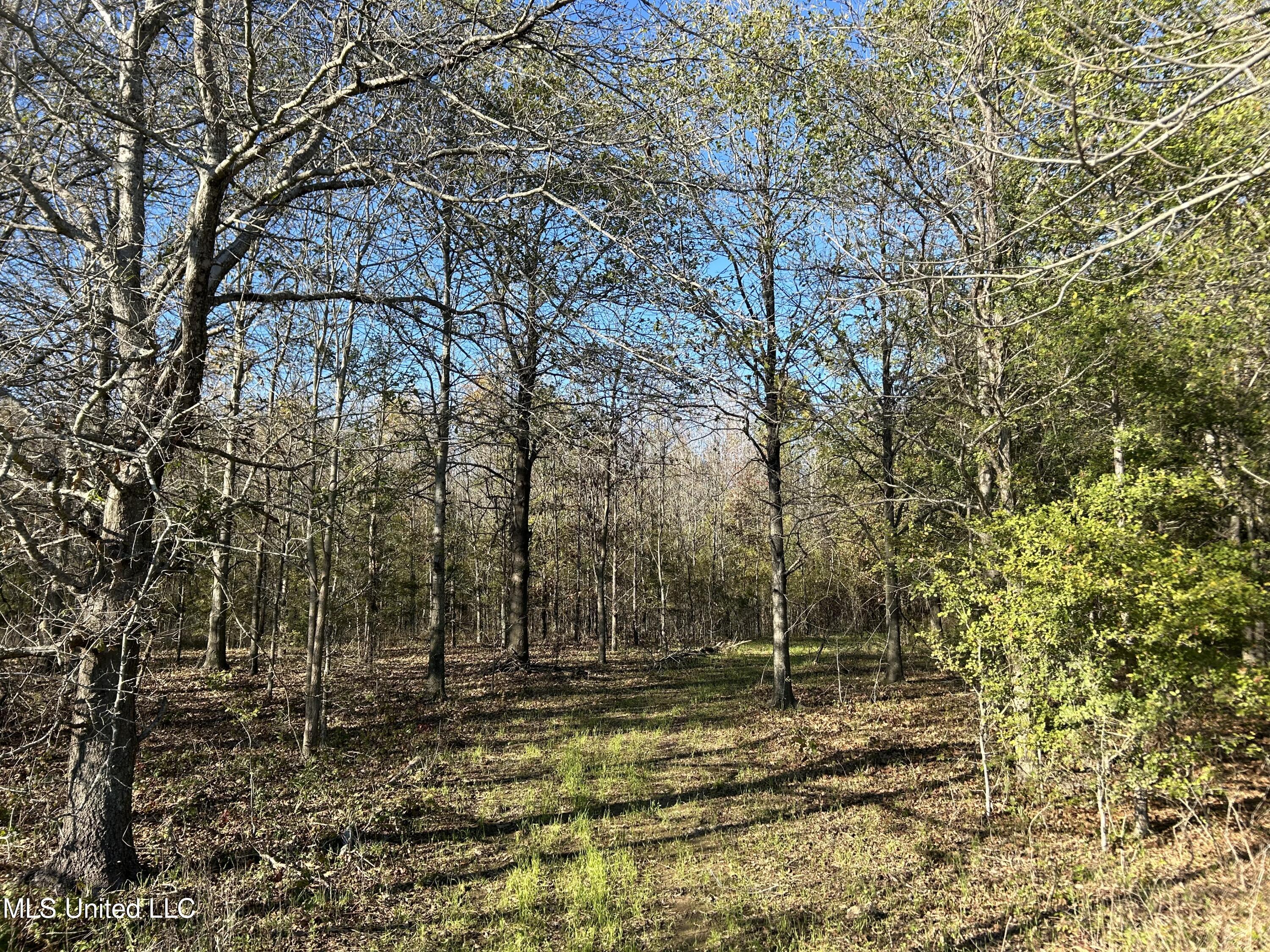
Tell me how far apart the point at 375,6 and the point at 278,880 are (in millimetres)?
5962

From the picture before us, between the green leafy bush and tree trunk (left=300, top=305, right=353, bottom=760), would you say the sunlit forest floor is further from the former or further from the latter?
the green leafy bush

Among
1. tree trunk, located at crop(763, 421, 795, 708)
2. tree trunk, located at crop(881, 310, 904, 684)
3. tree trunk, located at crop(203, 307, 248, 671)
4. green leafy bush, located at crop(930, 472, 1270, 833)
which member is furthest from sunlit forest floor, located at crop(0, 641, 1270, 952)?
tree trunk, located at crop(881, 310, 904, 684)

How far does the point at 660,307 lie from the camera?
2.93 meters

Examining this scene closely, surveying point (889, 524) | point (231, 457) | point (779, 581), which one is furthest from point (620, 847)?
point (889, 524)

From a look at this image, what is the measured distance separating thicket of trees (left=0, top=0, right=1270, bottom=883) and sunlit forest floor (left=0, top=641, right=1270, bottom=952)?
0.65 meters

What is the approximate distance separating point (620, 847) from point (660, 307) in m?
4.97

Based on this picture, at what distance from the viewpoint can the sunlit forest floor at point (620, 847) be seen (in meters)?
4.35

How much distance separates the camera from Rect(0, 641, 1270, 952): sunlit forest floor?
4.35 meters

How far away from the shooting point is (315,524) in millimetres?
7215

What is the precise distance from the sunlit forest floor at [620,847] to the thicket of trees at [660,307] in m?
0.65

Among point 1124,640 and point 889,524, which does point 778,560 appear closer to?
point 889,524

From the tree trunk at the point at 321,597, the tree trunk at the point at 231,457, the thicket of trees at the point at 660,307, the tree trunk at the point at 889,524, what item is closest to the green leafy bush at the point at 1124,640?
the thicket of trees at the point at 660,307

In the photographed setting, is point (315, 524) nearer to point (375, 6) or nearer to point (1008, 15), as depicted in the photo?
point (375, 6)

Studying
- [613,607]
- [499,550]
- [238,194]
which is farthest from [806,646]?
[238,194]
